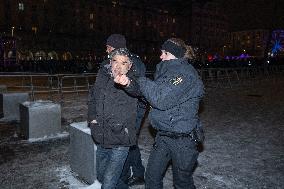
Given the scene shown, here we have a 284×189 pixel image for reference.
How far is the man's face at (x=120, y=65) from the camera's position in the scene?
285 cm

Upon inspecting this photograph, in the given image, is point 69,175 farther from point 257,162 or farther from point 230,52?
point 230,52

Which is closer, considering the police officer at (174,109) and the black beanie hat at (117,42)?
the police officer at (174,109)

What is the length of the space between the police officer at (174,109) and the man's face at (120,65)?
0.17 metres

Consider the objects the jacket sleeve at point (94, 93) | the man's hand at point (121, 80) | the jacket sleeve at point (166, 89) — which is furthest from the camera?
the jacket sleeve at point (94, 93)

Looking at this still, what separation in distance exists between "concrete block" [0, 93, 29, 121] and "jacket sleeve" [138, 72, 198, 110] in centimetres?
728

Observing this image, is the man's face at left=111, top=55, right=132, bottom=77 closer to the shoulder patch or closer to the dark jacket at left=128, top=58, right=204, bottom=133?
the dark jacket at left=128, top=58, right=204, bottom=133

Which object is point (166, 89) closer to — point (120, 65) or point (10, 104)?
point (120, 65)

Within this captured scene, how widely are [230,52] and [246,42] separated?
126 ft

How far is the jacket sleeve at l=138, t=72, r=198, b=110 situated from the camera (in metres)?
3.02

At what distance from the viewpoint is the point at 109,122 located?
3.51 m

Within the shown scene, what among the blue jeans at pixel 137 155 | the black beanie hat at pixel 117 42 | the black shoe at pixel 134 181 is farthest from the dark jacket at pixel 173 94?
the black shoe at pixel 134 181

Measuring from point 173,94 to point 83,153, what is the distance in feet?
7.26

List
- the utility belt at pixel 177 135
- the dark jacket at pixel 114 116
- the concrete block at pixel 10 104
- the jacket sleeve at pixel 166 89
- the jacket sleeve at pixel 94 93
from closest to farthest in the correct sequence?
1. the jacket sleeve at pixel 166 89
2. the utility belt at pixel 177 135
3. the dark jacket at pixel 114 116
4. the jacket sleeve at pixel 94 93
5. the concrete block at pixel 10 104

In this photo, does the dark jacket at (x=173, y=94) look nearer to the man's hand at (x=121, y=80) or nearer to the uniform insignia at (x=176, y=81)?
the uniform insignia at (x=176, y=81)
